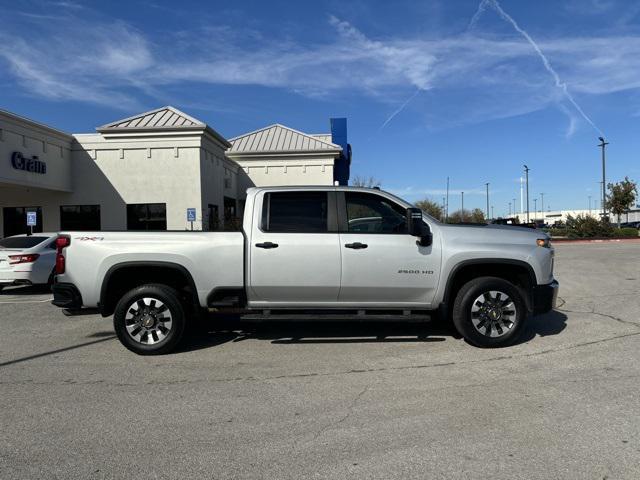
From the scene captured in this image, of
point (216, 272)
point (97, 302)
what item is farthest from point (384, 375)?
point (97, 302)

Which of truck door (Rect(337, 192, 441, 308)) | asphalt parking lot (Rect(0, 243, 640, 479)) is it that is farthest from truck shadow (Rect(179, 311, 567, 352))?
truck door (Rect(337, 192, 441, 308))

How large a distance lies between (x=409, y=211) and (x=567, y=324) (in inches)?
134

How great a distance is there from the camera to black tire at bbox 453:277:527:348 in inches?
242

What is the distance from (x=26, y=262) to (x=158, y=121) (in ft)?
45.0

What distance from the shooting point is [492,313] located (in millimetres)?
6203

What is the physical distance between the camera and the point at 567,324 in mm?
7555

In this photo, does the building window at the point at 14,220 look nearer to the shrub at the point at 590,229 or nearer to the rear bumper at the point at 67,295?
the rear bumper at the point at 67,295

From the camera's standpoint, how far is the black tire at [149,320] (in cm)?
605

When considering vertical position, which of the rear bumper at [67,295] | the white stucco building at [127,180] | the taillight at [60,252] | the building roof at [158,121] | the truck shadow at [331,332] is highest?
the building roof at [158,121]

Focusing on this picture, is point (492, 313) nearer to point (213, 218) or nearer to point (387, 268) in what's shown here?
point (387, 268)

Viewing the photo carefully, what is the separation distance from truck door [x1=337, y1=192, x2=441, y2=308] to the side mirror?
81 mm

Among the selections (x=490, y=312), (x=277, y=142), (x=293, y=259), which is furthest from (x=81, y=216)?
(x=490, y=312)

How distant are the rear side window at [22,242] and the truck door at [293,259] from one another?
8.36 metres

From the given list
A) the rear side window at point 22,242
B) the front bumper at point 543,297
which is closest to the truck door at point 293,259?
the front bumper at point 543,297
